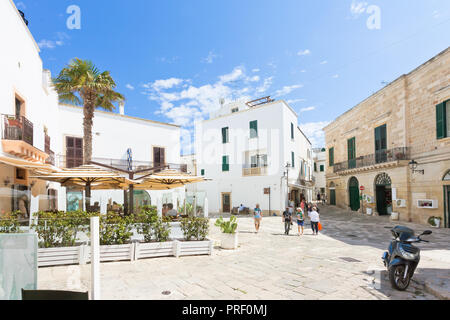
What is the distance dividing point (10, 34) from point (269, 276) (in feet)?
40.4

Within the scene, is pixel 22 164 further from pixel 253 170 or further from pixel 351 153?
pixel 351 153

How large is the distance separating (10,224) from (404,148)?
19.1m

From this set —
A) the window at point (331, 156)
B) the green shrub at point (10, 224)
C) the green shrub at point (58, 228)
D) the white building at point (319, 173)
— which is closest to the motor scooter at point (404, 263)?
the green shrub at point (58, 228)

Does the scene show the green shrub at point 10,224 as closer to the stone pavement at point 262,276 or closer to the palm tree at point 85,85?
the stone pavement at point 262,276

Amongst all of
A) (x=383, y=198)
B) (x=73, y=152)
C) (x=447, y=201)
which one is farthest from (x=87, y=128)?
(x=383, y=198)

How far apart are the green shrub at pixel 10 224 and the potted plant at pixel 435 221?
1774 centimetres

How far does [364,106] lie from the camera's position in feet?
69.3

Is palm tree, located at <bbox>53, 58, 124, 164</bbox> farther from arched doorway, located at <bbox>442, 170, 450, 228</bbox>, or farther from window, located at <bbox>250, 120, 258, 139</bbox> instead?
arched doorway, located at <bbox>442, 170, 450, 228</bbox>

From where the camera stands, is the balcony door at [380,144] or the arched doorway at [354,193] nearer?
the balcony door at [380,144]

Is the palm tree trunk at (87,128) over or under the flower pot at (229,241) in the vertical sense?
over

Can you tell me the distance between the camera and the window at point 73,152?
57.2 ft

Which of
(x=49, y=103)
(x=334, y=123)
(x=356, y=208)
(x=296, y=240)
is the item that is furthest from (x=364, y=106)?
(x=49, y=103)

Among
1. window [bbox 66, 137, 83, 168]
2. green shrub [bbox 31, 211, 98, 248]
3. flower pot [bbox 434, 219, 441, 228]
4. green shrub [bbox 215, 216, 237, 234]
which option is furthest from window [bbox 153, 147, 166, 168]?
flower pot [bbox 434, 219, 441, 228]
